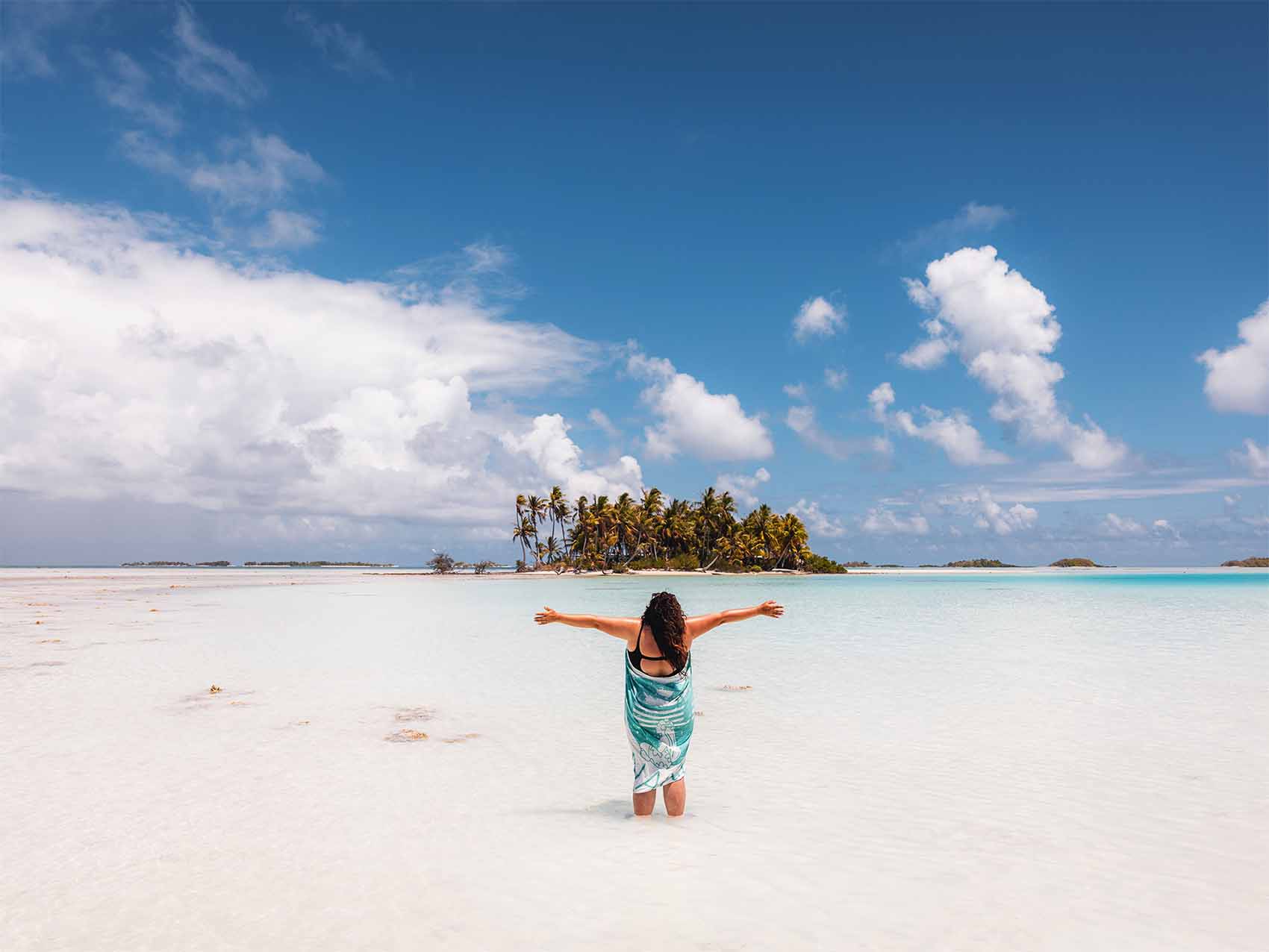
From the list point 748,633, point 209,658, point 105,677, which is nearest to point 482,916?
point 105,677

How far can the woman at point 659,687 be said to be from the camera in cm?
645

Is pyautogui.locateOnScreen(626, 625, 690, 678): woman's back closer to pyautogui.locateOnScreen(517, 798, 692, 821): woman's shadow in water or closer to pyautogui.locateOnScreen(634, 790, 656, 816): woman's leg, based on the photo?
pyautogui.locateOnScreen(634, 790, 656, 816): woman's leg

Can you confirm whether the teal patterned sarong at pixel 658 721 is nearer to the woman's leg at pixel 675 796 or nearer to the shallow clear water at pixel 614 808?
the woman's leg at pixel 675 796

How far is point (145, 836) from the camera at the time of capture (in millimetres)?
6176

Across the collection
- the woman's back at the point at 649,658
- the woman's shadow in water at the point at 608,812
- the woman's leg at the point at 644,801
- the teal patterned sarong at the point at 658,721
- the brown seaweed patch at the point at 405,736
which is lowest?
the woman's shadow in water at the point at 608,812

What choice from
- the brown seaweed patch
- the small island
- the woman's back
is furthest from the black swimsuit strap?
the small island

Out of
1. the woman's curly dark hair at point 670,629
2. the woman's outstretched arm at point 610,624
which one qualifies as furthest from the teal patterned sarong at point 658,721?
the woman's outstretched arm at point 610,624

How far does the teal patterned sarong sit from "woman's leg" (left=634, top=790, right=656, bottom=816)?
4 cm

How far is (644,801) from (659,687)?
1.14m

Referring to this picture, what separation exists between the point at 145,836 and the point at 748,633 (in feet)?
59.4

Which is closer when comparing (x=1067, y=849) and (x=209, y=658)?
(x=1067, y=849)

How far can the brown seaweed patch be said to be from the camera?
946 centimetres

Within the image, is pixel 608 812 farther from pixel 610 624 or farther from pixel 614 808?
pixel 610 624

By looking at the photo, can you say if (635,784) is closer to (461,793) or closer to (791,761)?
(461,793)
